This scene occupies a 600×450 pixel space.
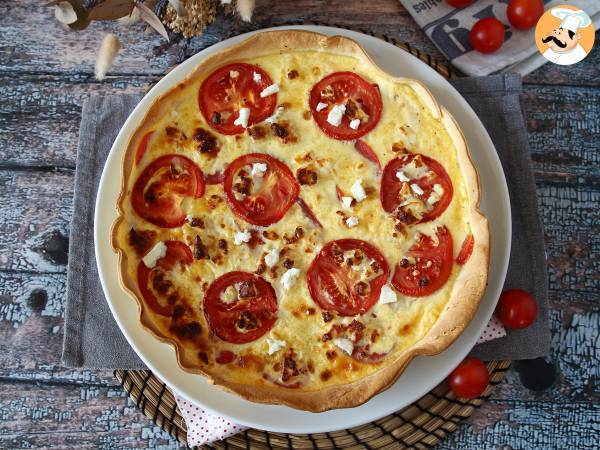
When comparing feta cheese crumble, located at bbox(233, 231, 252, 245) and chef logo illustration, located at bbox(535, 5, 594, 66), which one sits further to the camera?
chef logo illustration, located at bbox(535, 5, 594, 66)

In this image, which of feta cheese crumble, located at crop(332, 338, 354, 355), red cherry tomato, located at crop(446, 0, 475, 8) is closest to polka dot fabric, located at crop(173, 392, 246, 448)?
feta cheese crumble, located at crop(332, 338, 354, 355)

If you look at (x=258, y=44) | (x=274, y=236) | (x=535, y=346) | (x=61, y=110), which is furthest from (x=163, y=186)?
(x=535, y=346)

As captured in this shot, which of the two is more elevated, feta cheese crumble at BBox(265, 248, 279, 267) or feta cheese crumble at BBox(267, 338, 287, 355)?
feta cheese crumble at BBox(265, 248, 279, 267)

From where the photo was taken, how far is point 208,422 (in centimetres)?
359

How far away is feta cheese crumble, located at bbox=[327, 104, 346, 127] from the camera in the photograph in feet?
11.1

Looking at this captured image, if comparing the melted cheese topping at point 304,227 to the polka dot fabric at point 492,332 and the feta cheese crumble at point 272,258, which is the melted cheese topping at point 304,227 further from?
the polka dot fabric at point 492,332

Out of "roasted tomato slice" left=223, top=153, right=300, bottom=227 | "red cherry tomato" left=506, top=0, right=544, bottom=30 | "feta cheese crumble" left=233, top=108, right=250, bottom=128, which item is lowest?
"roasted tomato slice" left=223, top=153, right=300, bottom=227

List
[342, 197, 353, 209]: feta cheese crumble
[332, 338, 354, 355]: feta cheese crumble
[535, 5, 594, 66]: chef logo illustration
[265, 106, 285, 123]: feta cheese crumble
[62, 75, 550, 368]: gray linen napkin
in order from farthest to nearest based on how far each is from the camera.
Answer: [535, 5, 594, 66]: chef logo illustration
[62, 75, 550, 368]: gray linen napkin
[265, 106, 285, 123]: feta cheese crumble
[342, 197, 353, 209]: feta cheese crumble
[332, 338, 354, 355]: feta cheese crumble

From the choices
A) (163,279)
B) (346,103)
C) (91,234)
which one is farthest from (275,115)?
(91,234)

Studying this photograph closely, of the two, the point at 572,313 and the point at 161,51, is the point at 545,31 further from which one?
the point at 161,51

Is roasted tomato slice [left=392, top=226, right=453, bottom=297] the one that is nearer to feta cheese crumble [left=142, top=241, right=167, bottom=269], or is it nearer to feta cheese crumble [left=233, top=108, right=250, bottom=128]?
feta cheese crumble [left=233, top=108, right=250, bottom=128]

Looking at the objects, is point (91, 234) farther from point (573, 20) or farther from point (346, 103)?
point (573, 20)

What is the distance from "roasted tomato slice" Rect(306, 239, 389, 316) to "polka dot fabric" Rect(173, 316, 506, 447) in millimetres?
770

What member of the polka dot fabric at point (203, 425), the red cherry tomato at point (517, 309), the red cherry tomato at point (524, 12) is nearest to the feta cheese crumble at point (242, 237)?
the polka dot fabric at point (203, 425)
